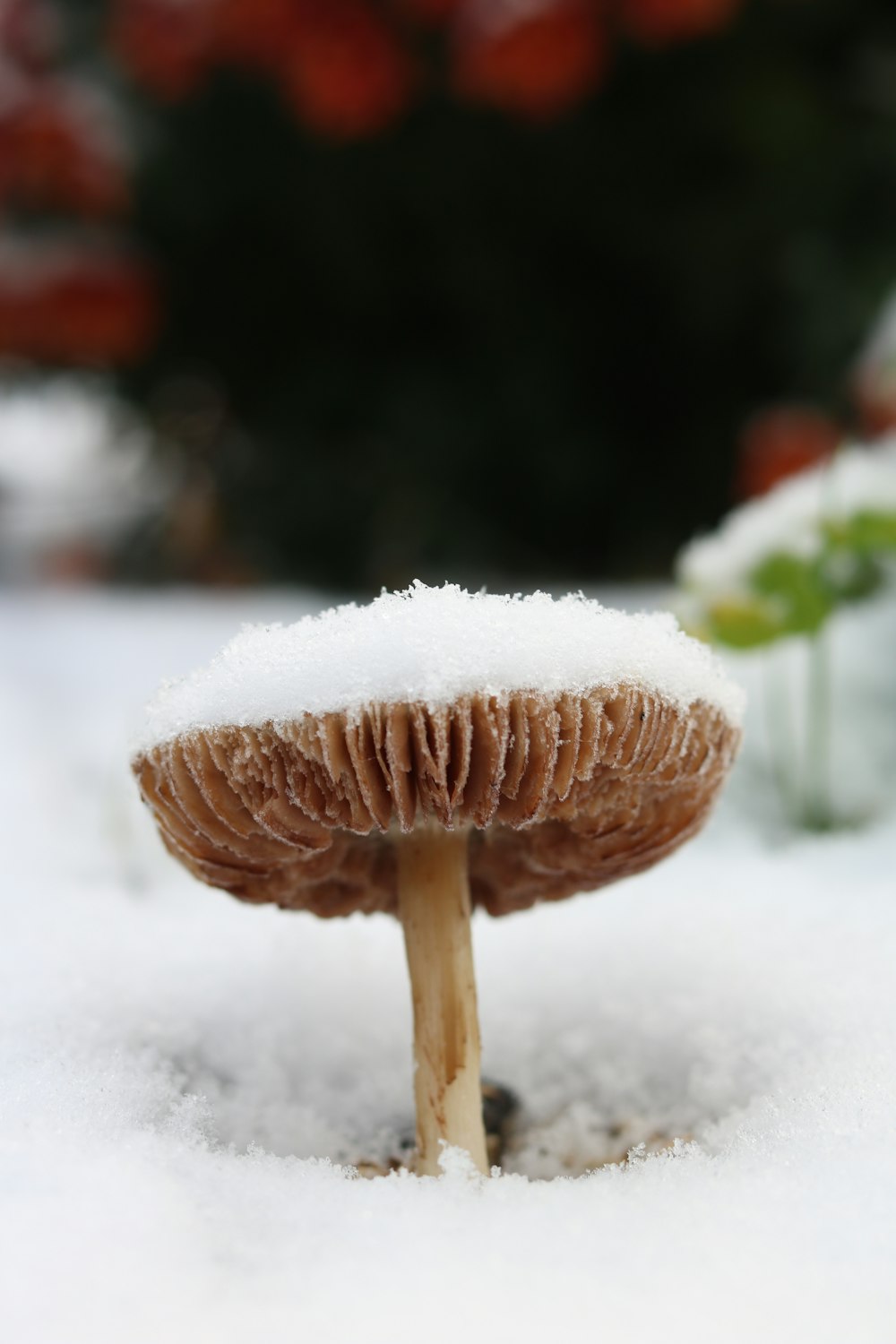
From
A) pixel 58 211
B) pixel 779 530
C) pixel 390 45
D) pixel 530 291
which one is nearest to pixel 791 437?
pixel 530 291

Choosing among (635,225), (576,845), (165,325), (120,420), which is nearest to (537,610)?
(576,845)

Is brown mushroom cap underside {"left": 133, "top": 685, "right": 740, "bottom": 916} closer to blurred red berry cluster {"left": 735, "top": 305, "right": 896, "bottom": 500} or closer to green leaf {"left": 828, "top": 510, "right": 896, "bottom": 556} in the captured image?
green leaf {"left": 828, "top": 510, "right": 896, "bottom": 556}

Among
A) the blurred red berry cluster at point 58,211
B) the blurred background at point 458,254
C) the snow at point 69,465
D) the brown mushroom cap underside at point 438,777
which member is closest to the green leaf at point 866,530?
the brown mushroom cap underside at point 438,777

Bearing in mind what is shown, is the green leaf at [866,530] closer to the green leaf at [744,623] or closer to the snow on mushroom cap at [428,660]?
the green leaf at [744,623]

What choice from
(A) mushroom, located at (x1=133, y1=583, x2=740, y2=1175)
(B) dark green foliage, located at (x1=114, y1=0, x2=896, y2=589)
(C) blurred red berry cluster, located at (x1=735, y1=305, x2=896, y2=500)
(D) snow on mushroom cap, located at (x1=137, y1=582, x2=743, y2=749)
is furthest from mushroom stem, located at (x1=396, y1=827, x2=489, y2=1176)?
(B) dark green foliage, located at (x1=114, y1=0, x2=896, y2=589)

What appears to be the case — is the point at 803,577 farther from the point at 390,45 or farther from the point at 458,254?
the point at 458,254
